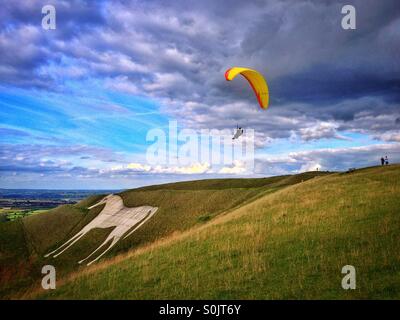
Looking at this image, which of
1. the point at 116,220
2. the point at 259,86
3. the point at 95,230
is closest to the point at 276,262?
the point at 259,86

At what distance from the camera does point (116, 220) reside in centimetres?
6178

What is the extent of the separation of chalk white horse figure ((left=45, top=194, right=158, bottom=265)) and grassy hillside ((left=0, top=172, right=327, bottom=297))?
136 centimetres

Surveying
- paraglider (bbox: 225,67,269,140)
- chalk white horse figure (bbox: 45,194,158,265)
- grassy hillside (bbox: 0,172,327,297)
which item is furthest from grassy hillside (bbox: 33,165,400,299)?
chalk white horse figure (bbox: 45,194,158,265)

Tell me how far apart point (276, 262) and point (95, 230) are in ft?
158

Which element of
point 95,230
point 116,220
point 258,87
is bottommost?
point 95,230

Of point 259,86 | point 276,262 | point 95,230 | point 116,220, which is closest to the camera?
point 276,262

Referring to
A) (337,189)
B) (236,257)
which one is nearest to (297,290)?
(236,257)

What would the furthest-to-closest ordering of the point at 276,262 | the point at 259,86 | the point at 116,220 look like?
1. the point at 116,220
2. the point at 259,86
3. the point at 276,262

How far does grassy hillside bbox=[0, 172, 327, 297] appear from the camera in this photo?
44.8 m

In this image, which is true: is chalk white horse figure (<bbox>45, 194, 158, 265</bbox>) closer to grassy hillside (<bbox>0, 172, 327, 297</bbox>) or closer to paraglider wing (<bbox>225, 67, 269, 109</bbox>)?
grassy hillside (<bbox>0, 172, 327, 297</bbox>)

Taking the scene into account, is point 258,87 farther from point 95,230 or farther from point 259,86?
point 95,230

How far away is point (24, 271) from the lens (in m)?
43.2

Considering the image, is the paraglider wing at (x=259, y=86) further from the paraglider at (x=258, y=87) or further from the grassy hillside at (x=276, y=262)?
the grassy hillside at (x=276, y=262)
